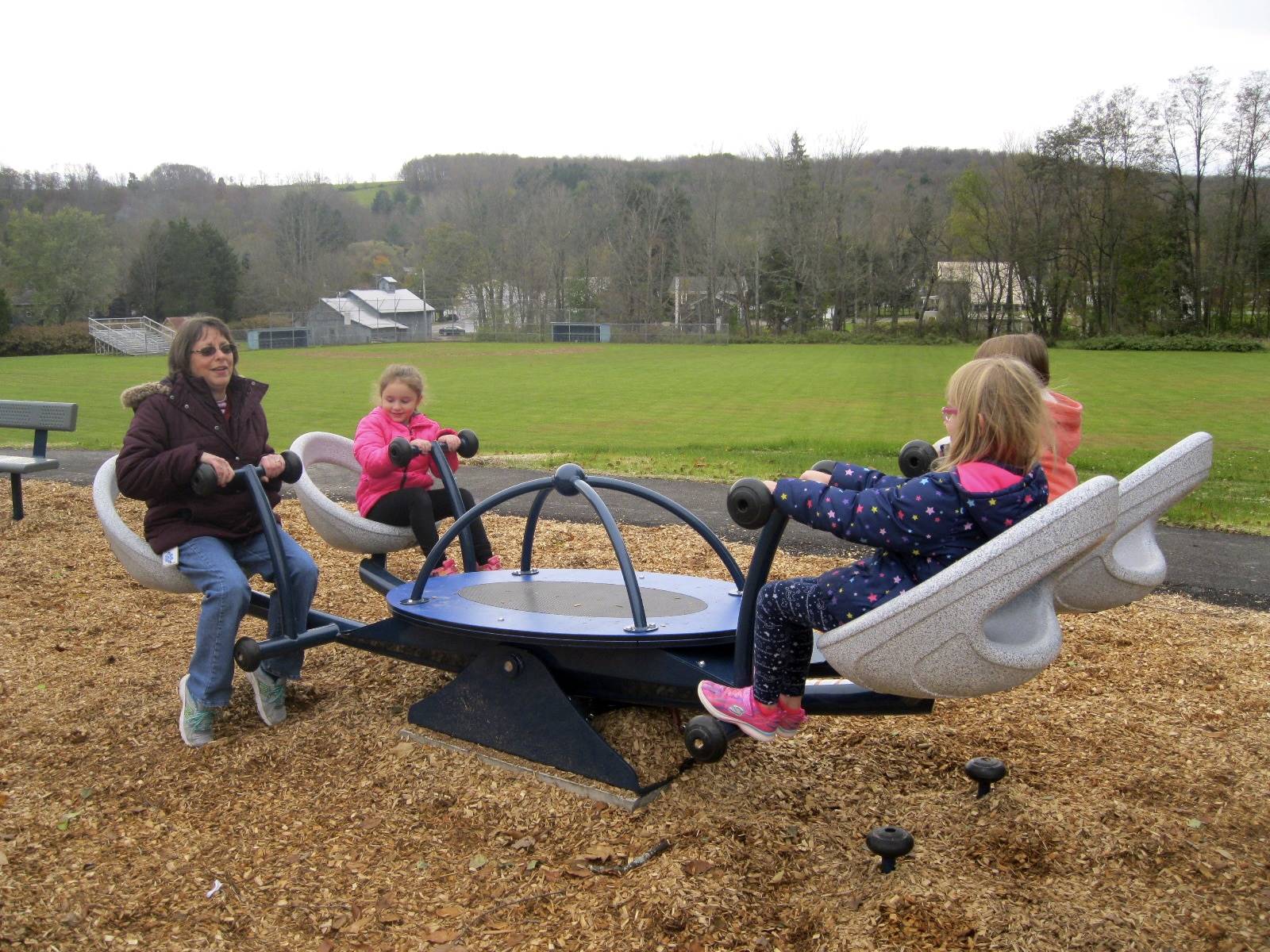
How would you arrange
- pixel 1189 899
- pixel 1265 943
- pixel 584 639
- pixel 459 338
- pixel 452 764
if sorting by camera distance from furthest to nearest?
pixel 459 338
pixel 452 764
pixel 584 639
pixel 1189 899
pixel 1265 943

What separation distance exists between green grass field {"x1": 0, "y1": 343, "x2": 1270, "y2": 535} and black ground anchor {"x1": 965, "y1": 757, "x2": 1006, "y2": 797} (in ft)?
7.69

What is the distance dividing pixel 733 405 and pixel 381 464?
22026 mm

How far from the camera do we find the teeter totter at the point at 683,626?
2883mm

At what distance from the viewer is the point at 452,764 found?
14.3 ft

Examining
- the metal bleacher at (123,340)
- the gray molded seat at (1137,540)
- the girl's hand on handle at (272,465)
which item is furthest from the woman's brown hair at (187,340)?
the metal bleacher at (123,340)

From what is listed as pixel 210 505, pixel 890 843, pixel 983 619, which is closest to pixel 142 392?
pixel 210 505

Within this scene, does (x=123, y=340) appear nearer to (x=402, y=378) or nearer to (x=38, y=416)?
(x=38, y=416)

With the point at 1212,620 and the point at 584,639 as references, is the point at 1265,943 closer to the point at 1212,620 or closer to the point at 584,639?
the point at 584,639

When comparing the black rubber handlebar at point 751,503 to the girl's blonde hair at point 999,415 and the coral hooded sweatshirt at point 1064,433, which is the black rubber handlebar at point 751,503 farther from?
the coral hooded sweatshirt at point 1064,433

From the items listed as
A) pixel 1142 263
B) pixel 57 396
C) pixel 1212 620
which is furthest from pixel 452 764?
pixel 1142 263

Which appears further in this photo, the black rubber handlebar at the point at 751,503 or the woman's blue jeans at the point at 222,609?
the woman's blue jeans at the point at 222,609

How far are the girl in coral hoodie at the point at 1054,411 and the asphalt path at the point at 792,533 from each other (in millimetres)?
2695

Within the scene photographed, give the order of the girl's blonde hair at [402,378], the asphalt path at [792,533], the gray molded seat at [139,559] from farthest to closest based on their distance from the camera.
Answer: the asphalt path at [792,533] → the girl's blonde hair at [402,378] → the gray molded seat at [139,559]

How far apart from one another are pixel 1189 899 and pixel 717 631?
1745 mm
